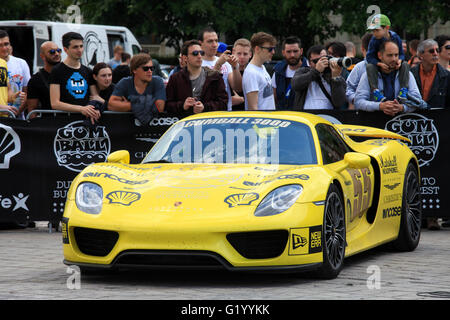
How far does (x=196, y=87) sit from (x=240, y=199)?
13.5 ft

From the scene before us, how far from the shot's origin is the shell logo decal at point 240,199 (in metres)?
7.39

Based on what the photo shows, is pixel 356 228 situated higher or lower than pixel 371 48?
lower

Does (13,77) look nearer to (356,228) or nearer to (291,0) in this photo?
(356,228)

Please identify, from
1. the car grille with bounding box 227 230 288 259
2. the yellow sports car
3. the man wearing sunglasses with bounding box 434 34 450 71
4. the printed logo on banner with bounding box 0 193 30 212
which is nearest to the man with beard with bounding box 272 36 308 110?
the man wearing sunglasses with bounding box 434 34 450 71

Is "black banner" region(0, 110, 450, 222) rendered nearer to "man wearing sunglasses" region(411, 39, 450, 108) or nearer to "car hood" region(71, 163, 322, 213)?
"man wearing sunglasses" region(411, 39, 450, 108)

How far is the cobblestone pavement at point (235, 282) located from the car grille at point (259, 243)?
0.25m

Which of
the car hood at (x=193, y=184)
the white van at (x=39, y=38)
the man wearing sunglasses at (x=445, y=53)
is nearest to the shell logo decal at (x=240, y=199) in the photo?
the car hood at (x=193, y=184)

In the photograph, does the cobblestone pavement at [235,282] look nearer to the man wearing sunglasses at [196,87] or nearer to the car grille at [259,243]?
the car grille at [259,243]

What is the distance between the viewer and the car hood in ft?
24.4

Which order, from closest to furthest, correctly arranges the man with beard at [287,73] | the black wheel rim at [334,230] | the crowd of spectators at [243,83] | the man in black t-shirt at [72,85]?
the black wheel rim at [334,230]
the crowd of spectators at [243,83]
the man in black t-shirt at [72,85]
the man with beard at [287,73]

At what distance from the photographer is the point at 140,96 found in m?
11.4

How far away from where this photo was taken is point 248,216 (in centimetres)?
727
